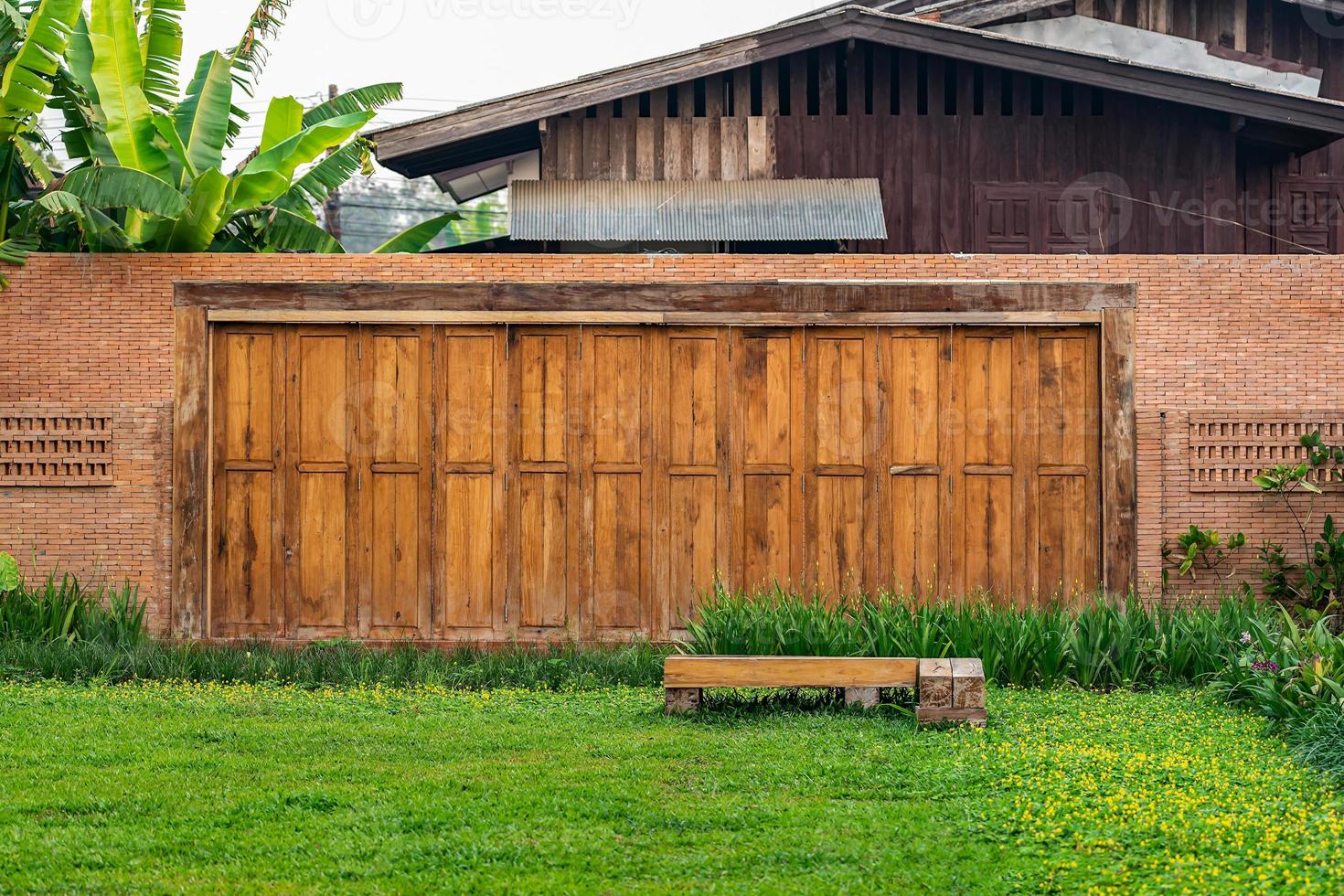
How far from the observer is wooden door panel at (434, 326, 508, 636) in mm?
10695

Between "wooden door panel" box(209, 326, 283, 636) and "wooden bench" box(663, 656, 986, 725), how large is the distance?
163 inches

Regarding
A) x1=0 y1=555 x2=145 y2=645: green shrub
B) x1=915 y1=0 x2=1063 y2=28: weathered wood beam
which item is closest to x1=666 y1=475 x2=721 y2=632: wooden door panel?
x1=0 y1=555 x2=145 y2=645: green shrub

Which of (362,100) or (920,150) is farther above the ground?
(362,100)

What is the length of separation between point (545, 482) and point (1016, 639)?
3.80 metres

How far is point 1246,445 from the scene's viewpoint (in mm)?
10484

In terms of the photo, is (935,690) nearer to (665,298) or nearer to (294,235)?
(665,298)

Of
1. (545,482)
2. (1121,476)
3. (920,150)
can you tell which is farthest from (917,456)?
(920,150)

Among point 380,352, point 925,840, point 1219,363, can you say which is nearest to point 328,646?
point 380,352

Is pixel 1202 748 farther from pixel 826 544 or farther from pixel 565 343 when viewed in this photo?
pixel 565 343

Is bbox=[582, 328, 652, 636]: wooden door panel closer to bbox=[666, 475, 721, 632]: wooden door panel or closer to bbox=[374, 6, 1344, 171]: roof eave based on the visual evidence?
bbox=[666, 475, 721, 632]: wooden door panel

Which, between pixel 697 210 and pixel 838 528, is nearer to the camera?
pixel 838 528

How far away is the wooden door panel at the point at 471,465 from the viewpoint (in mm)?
10695

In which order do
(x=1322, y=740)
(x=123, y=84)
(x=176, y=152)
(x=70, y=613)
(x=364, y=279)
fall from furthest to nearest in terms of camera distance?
(x=176, y=152), (x=123, y=84), (x=364, y=279), (x=70, y=613), (x=1322, y=740)

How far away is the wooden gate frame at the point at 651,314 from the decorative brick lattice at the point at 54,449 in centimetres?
57
